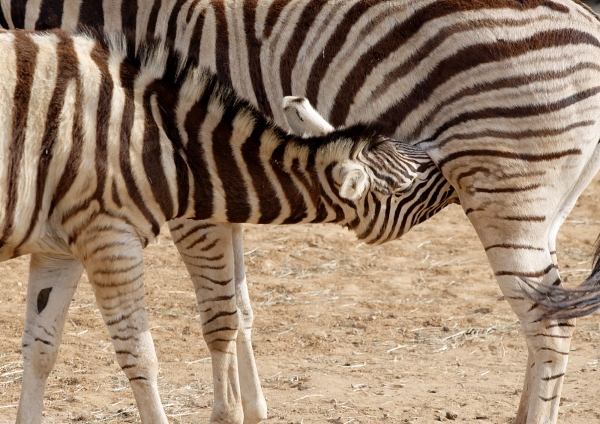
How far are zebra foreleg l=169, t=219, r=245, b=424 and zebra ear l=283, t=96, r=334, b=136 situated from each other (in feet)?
3.48

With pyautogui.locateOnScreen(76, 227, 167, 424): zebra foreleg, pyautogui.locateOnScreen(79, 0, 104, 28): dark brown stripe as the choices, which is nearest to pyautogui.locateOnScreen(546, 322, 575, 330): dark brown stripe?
pyautogui.locateOnScreen(76, 227, 167, 424): zebra foreleg

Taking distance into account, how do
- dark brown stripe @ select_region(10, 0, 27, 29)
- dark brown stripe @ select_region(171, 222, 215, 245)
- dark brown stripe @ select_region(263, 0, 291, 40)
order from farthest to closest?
1. dark brown stripe @ select_region(10, 0, 27, 29)
2. dark brown stripe @ select_region(263, 0, 291, 40)
3. dark brown stripe @ select_region(171, 222, 215, 245)

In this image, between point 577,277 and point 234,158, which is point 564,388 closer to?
point 577,277

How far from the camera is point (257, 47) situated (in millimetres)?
5828

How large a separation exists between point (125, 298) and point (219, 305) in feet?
4.26

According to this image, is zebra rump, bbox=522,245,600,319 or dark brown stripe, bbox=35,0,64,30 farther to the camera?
dark brown stripe, bbox=35,0,64,30

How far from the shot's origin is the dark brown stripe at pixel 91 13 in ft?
20.6

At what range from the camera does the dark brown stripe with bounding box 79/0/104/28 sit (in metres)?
6.29

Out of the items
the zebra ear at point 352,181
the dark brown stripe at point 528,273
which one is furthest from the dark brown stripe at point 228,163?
the dark brown stripe at point 528,273

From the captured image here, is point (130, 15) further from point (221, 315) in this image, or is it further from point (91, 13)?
point (221, 315)

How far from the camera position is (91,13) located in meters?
6.30

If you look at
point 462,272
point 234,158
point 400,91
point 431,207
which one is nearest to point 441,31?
point 400,91

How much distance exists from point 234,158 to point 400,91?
1147mm

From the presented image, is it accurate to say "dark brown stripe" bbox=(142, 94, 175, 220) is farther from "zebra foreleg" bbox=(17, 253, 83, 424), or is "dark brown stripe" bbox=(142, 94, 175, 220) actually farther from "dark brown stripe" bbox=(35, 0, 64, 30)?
"dark brown stripe" bbox=(35, 0, 64, 30)
